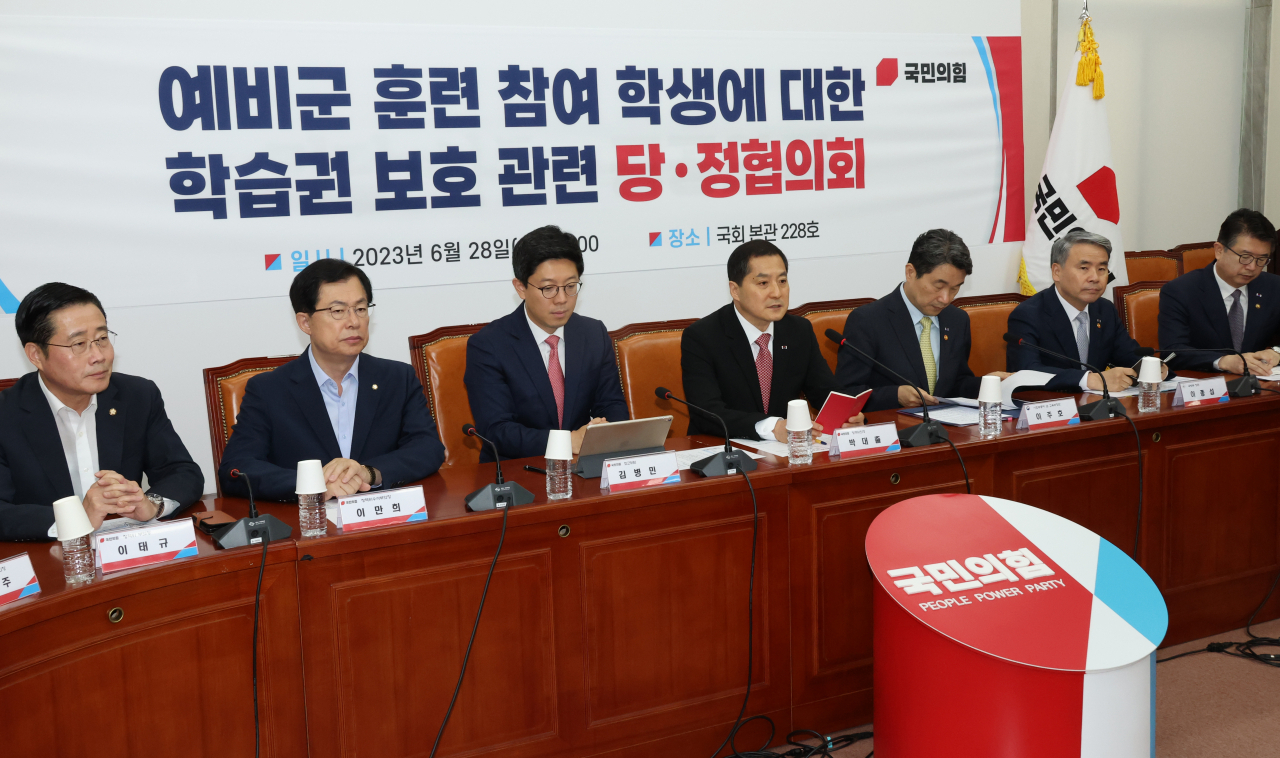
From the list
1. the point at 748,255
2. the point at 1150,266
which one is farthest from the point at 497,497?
the point at 1150,266

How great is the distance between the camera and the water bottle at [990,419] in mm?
2359

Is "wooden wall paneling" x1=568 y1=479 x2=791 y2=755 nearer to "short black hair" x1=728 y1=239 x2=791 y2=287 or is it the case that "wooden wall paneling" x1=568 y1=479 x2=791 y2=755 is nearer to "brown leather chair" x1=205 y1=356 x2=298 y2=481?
"short black hair" x1=728 y1=239 x2=791 y2=287

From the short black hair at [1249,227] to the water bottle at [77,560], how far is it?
3.64 m

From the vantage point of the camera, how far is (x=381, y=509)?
1809 mm

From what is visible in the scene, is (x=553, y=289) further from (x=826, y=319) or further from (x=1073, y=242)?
(x=1073, y=242)

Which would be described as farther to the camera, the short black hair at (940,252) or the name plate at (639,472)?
the short black hair at (940,252)

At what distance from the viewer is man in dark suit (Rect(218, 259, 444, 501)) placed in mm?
2174

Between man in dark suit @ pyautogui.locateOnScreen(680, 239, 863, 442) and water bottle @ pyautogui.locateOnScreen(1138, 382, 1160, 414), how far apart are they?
0.83m

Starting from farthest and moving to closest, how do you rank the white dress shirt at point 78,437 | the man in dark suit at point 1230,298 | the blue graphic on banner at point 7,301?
the man in dark suit at point 1230,298 → the blue graphic on banner at point 7,301 → the white dress shirt at point 78,437

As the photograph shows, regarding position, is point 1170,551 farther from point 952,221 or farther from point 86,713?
point 86,713

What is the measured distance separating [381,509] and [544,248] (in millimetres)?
927

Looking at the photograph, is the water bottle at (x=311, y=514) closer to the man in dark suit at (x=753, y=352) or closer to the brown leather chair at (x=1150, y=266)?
the man in dark suit at (x=753, y=352)

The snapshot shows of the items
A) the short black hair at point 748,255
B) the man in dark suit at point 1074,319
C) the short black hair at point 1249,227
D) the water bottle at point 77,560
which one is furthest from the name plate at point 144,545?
the short black hair at point 1249,227

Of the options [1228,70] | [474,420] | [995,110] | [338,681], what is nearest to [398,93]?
[474,420]
